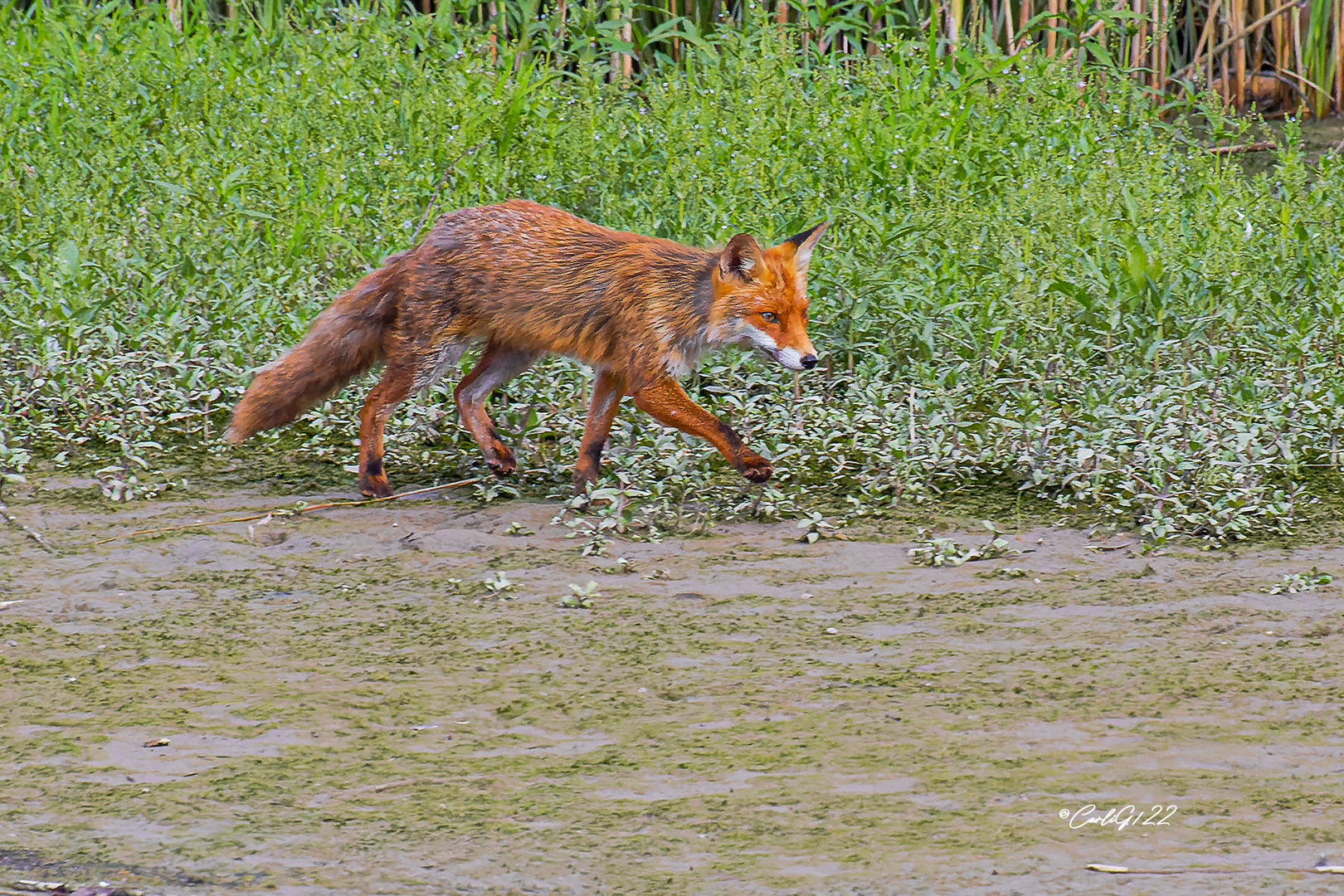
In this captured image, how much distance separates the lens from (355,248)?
7.14 m

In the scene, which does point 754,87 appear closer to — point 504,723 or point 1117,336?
point 1117,336

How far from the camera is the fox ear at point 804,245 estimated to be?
17.7 feet

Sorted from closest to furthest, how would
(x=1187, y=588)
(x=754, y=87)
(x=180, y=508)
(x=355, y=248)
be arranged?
1. (x=1187, y=588)
2. (x=180, y=508)
3. (x=355, y=248)
4. (x=754, y=87)

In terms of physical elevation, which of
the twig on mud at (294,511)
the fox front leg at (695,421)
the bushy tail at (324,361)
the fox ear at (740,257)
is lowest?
the twig on mud at (294,511)

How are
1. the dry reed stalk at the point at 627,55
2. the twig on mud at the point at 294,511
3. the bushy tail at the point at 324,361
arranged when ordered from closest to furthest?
1. the twig on mud at the point at 294,511
2. the bushy tail at the point at 324,361
3. the dry reed stalk at the point at 627,55

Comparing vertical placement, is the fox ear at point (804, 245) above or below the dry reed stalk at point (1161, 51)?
below

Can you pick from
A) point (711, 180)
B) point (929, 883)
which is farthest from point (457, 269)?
point (929, 883)

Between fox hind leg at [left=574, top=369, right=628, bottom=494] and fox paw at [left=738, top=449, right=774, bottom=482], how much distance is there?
20.5 inches

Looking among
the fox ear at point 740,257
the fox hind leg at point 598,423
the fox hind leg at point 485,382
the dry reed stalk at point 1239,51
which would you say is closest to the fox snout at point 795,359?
the fox ear at point 740,257

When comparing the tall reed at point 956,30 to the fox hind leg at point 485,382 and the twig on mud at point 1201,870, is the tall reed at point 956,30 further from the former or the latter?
the twig on mud at point 1201,870

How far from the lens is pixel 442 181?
25.4ft

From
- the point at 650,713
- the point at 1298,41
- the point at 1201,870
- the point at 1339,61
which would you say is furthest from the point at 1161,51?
the point at 1201,870

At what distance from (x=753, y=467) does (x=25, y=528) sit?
2.29 metres

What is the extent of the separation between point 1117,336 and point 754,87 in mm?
2652
